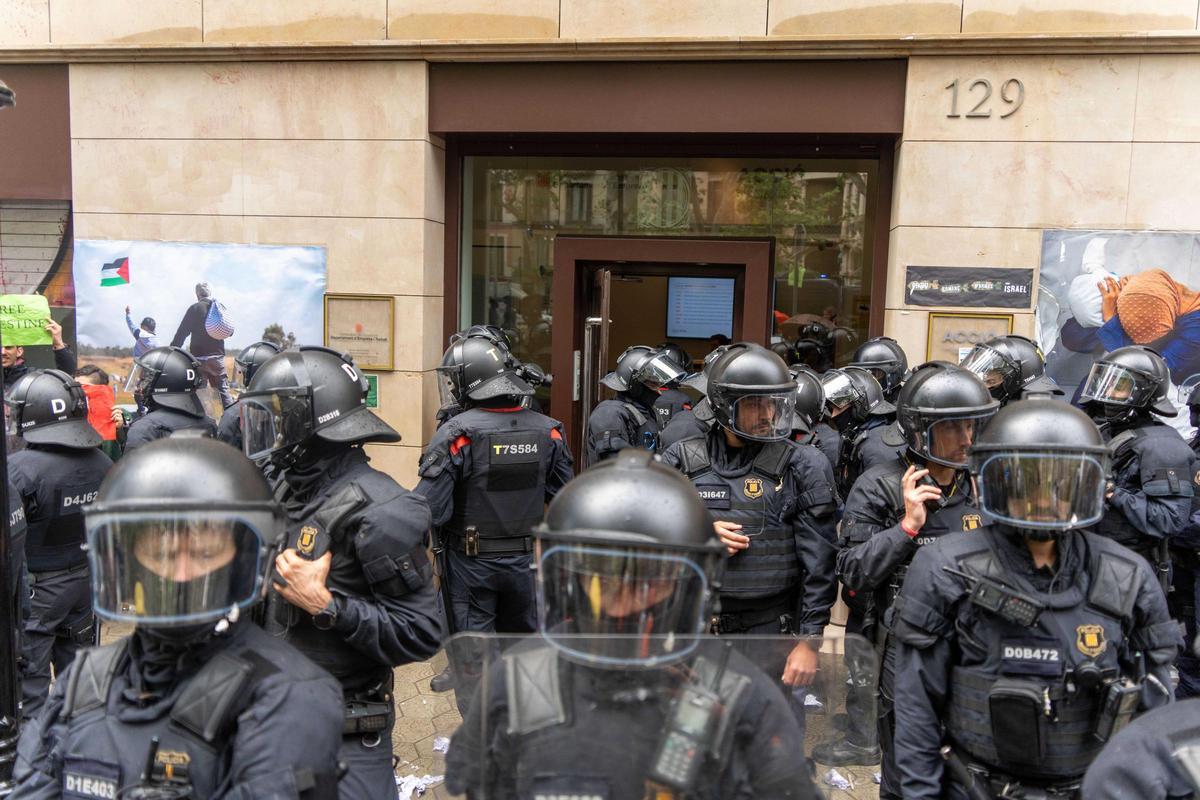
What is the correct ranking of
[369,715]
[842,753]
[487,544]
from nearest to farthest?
1. [842,753]
2. [369,715]
3. [487,544]

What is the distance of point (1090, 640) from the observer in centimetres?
275

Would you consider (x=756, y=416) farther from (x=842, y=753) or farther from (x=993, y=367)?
(x=993, y=367)

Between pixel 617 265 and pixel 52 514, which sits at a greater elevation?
pixel 617 265

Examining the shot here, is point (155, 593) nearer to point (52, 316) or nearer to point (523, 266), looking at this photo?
point (523, 266)

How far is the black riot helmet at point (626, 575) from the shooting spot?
1.92 metres

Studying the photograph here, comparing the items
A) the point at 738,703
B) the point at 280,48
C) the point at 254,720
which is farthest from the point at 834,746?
the point at 280,48

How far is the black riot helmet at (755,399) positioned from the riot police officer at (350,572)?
1.76 metres

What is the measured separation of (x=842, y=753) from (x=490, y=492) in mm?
3386

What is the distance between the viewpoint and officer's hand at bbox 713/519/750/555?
414cm

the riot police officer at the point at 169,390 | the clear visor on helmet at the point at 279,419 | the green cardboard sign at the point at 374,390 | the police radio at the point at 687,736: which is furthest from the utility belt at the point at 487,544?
the police radio at the point at 687,736

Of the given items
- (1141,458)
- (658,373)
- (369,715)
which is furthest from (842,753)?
(658,373)

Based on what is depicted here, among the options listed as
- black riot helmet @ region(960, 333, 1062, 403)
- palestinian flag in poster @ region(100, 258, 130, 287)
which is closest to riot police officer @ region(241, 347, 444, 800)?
black riot helmet @ region(960, 333, 1062, 403)

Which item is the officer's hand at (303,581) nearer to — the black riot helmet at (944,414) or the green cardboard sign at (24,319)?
the black riot helmet at (944,414)

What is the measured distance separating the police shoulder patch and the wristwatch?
7.36 ft
